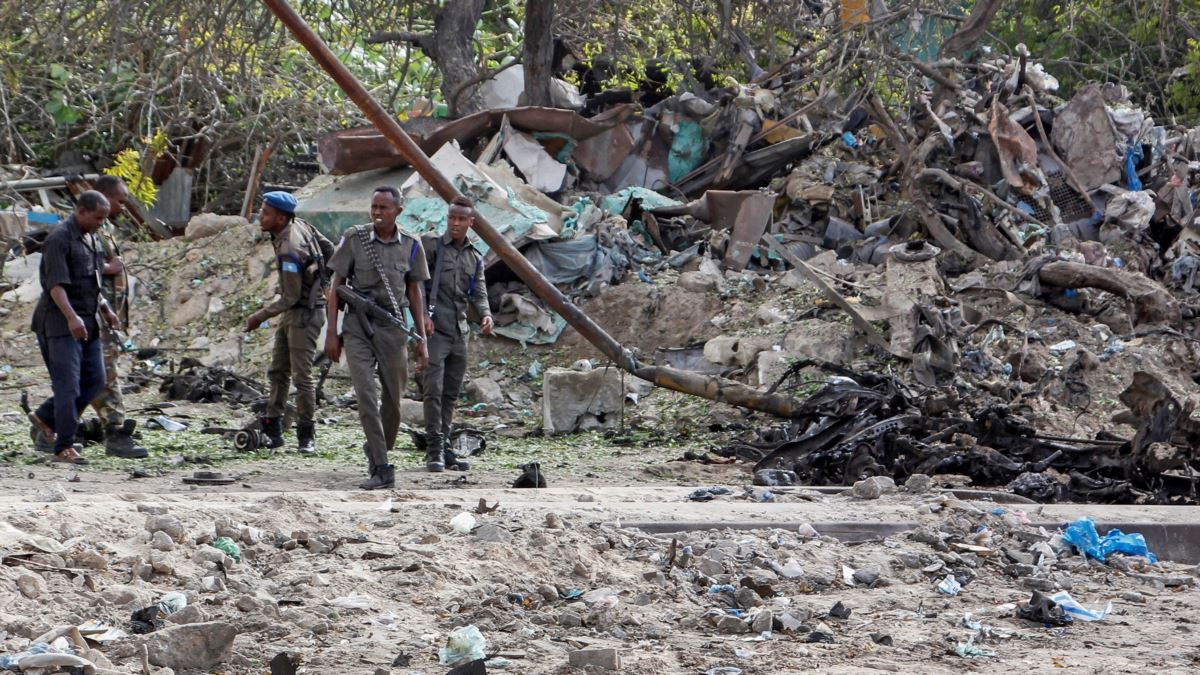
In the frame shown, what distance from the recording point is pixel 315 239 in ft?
29.6

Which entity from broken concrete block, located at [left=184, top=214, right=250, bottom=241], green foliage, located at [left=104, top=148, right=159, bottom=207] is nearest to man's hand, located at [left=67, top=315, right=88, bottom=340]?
broken concrete block, located at [left=184, top=214, right=250, bottom=241]

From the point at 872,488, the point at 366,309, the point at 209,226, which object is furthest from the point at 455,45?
the point at 872,488

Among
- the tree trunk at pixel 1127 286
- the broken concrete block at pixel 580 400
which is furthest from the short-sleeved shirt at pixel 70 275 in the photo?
the tree trunk at pixel 1127 286

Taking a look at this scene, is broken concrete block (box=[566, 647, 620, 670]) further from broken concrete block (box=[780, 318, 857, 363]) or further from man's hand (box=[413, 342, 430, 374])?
broken concrete block (box=[780, 318, 857, 363])

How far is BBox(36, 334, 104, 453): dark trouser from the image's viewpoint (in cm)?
805

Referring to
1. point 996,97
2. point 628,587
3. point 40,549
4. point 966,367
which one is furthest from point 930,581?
point 996,97

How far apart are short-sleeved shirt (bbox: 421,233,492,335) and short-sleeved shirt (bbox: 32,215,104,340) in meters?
1.97

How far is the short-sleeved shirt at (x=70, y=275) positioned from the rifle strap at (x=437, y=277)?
196 cm

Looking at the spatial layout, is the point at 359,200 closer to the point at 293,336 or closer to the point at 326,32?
the point at 326,32

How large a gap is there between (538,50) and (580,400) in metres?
6.27

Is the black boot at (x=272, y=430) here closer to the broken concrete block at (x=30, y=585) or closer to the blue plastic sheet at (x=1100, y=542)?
the broken concrete block at (x=30, y=585)

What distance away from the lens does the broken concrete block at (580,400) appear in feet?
36.2

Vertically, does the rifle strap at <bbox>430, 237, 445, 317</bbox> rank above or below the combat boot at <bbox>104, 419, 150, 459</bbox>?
above

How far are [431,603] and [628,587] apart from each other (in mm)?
846
